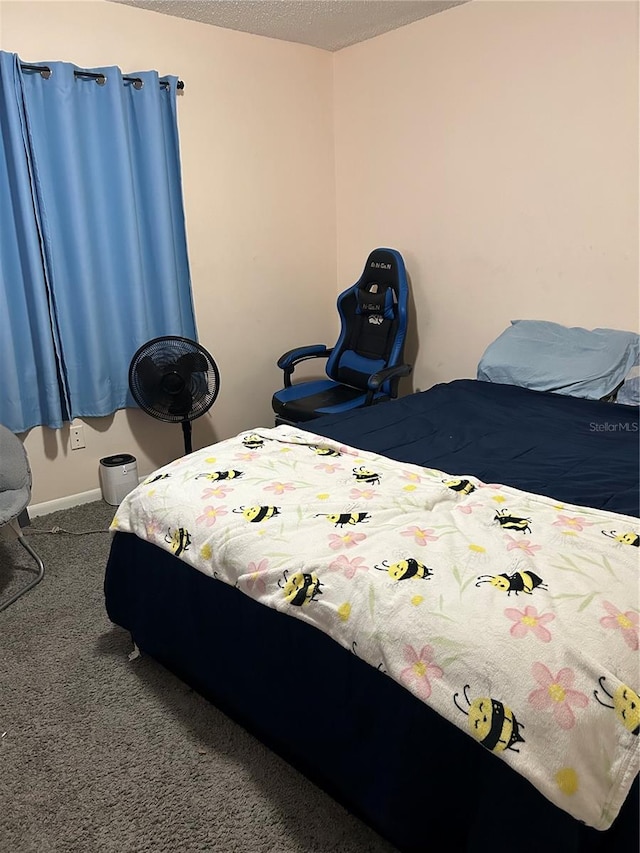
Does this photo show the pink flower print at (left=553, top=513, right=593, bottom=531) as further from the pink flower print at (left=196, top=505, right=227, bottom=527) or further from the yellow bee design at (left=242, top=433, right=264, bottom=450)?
the yellow bee design at (left=242, top=433, right=264, bottom=450)

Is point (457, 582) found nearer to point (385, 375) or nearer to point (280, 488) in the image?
point (280, 488)

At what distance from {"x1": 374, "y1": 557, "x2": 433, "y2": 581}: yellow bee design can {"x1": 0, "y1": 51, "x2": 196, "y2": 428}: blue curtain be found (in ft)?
7.50

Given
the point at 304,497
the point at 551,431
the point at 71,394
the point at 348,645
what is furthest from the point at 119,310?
the point at 348,645

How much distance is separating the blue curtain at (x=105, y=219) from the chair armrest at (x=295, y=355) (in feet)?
2.05

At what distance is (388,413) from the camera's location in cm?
274

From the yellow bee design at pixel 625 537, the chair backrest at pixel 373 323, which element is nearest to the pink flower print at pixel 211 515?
the yellow bee design at pixel 625 537

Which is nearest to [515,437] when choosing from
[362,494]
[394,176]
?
[362,494]

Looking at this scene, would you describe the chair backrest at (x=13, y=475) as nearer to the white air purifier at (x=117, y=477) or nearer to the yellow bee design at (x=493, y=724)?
the white air purifier at (x=117, y=477)

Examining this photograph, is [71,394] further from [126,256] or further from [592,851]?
[592,851]

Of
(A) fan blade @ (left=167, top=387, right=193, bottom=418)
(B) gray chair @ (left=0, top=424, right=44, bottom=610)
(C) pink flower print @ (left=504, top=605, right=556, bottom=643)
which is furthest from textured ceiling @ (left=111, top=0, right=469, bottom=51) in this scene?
(C) pink flower print @ (left=504, top=605, right=556, bottom=643)

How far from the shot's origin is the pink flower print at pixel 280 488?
1.91m

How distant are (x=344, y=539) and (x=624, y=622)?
2.10 feet

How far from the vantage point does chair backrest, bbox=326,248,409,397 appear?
3637mm

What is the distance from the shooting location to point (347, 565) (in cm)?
152
